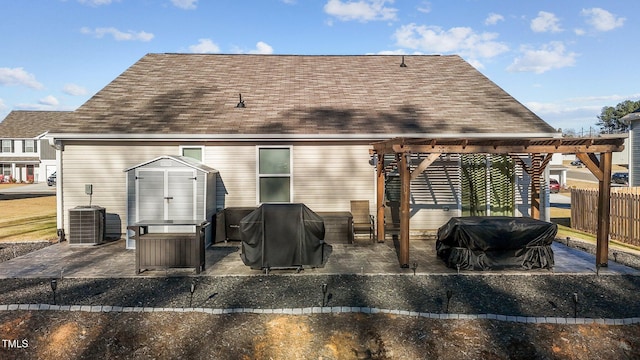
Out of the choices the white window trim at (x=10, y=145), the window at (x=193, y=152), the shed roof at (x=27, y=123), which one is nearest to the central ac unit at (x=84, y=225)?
the window at (x=193, y=152)

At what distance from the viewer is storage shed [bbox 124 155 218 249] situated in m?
9.69

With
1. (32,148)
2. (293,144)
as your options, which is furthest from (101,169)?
(32,148)

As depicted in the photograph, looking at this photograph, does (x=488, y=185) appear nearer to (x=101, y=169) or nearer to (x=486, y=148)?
(x=486, y=148)

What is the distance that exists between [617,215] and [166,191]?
45.8 feet

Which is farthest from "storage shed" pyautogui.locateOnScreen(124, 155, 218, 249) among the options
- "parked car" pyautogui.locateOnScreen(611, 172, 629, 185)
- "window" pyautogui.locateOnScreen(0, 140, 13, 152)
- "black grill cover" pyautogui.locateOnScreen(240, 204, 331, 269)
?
"window" pyautogui.locateOnScreen(0, 140, 13, 152)

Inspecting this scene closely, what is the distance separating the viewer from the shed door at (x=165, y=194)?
31.9ft

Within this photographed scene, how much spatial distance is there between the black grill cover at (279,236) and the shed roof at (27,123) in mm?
44946

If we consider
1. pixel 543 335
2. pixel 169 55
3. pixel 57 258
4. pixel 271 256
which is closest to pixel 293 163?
pixel 271 256

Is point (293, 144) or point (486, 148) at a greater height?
point (293, 144)

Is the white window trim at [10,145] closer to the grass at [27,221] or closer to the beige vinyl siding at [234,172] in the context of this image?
the grass at [27,221]

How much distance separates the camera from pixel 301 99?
42.9 ft

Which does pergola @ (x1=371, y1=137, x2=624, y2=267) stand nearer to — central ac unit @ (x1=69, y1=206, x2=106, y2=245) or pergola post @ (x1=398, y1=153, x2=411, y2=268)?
pergola post @ (x1=398, y1=153, x2=411, y2=268)

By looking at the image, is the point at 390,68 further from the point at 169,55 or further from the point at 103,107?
the point at 103,107

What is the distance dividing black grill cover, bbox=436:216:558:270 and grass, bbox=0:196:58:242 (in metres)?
12.0
